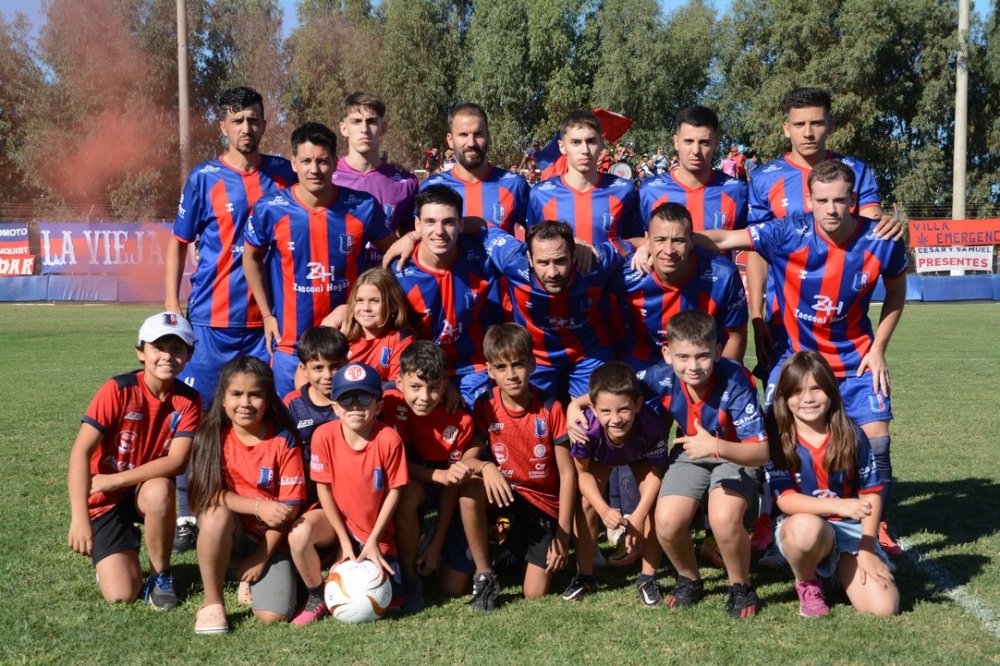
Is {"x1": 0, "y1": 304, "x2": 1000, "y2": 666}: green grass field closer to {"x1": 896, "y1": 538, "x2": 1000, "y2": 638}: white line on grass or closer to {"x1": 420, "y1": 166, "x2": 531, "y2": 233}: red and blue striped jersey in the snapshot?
{"x1": 896, "y1": 538, "x2": 1000, "y2": 638}: white line on grass

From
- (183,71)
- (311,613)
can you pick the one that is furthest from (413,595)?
(183,71)

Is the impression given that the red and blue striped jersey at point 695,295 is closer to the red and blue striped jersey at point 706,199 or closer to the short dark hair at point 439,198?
the red and blue striped jersey at point 706,199

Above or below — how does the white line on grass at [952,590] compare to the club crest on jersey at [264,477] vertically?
below

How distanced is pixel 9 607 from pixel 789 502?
3160 millimetres

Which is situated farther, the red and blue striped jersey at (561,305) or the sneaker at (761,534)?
the sneaker at (761,534)

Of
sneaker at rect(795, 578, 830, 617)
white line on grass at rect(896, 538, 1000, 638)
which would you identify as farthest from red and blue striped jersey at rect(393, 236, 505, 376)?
white line on grass at rect(896, 538, 1000, 638)

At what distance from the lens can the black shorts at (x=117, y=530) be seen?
412 centimetres

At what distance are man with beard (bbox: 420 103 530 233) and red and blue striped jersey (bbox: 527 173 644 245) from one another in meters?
0.25

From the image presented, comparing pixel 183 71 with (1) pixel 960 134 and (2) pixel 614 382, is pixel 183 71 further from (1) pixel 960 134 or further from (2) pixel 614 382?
(2) pixel 614 382

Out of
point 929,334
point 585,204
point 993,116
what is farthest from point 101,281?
point 993,116

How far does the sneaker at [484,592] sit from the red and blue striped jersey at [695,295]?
4.74 ft

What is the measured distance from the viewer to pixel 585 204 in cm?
510

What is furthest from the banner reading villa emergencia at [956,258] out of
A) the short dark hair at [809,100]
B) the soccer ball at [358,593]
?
the soccer ball at [358,593]

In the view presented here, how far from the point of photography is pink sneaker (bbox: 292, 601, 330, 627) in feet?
12.5
